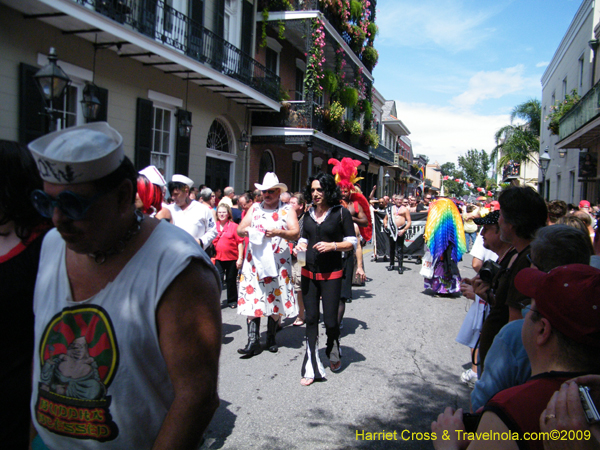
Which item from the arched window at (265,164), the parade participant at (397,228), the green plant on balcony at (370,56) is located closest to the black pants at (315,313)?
the parade participant at (397,228)

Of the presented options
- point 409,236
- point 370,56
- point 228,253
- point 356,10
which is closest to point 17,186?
point 228,253

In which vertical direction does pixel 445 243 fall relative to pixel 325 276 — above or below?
above

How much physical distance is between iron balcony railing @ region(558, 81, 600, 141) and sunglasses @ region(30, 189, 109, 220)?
16465mm

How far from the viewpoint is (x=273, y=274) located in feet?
16.9

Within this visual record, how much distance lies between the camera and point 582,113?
53.7ft

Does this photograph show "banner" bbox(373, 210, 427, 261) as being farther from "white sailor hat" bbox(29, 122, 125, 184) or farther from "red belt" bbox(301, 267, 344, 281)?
"white sailor hat" bbox(29, 122, 125, 184)

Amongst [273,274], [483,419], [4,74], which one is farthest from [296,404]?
[4,74]

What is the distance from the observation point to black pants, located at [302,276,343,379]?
14.5 ft

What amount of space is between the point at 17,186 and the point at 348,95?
19.6 metres

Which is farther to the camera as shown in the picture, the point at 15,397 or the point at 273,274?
the point at 273,274

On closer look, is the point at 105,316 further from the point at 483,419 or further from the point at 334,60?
the point at 334,60

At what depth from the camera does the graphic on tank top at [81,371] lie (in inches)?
55.1

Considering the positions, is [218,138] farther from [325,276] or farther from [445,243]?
[325,276]

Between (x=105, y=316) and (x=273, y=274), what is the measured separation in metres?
3.78
